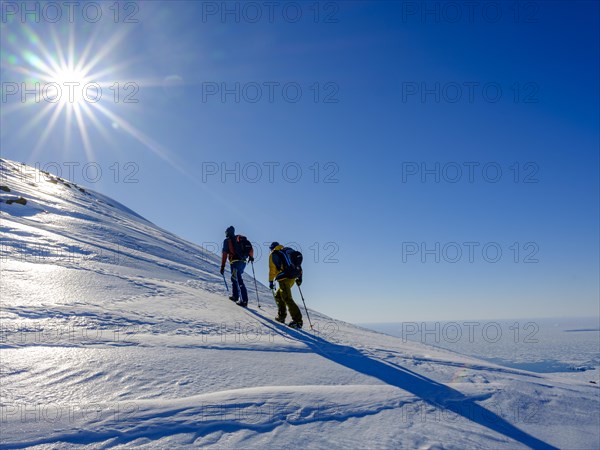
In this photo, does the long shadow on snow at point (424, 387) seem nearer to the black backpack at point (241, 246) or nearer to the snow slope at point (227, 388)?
the snow slope at point (227, 388)

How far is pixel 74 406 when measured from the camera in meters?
3.62

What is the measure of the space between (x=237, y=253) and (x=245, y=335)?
422cm

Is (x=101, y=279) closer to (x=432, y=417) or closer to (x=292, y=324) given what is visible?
(x=292, y=324)

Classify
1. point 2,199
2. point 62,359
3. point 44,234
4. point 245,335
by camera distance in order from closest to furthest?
1. point 62,359
2. point 245,335
3. point 44,234
4. point 2,199

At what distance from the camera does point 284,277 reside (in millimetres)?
9086

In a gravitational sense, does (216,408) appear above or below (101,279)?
below

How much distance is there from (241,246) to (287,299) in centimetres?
269

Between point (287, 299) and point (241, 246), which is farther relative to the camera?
point (241, 246)

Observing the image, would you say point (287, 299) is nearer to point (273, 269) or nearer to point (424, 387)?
point (273, 269)

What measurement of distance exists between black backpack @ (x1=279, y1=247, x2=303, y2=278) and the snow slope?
139cm

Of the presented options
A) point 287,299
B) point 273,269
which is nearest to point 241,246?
point 273,269

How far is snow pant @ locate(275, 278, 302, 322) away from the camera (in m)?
8.90

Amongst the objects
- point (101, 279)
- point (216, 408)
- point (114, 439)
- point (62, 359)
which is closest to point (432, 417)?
point (216, 408)

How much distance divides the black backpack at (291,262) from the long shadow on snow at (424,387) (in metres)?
2.14
